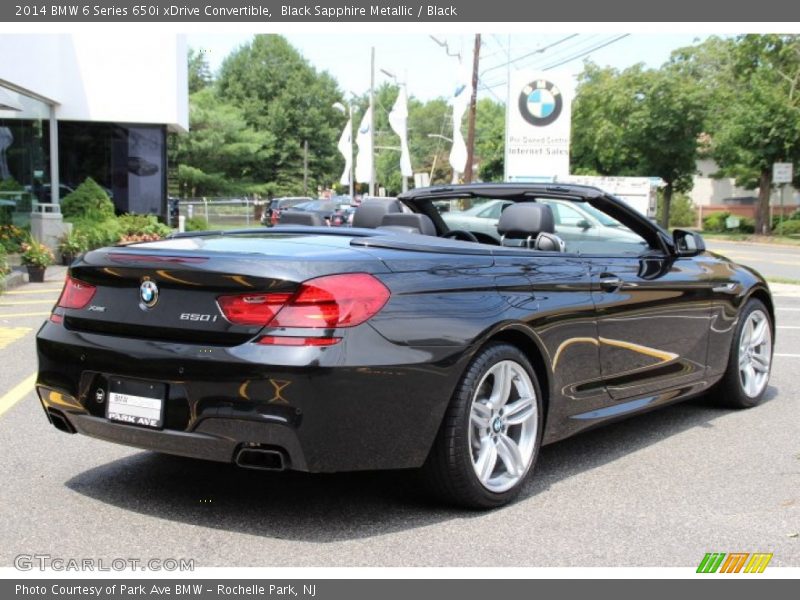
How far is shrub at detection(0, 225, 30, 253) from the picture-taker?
17484mm

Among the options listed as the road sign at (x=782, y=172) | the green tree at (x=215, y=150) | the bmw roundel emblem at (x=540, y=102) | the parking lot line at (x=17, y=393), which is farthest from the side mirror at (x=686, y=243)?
the green tree at (x=215, y=150)

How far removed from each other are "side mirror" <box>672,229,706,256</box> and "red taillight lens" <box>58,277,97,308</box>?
11.6ft

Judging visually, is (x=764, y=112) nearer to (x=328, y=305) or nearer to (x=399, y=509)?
(x=399, y=509)

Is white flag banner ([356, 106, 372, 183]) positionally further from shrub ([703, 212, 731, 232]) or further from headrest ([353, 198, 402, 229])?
headrest ([353, 198, 402, 229])

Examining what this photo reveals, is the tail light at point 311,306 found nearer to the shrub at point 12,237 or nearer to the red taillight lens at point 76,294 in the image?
the red taillight lens at point 76,294

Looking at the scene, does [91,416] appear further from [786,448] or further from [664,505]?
[786,448]

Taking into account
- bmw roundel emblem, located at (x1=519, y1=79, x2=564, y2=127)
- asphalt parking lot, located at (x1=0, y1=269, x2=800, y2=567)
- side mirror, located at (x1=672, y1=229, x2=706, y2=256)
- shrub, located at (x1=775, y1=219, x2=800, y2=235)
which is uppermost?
bmw roundel emblem, located at (x1=519, y1=79, x2=564, y2=127)

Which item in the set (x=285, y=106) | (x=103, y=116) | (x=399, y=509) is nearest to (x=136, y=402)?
(x=399, y=509)

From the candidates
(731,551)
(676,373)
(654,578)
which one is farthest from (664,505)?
(676,373)

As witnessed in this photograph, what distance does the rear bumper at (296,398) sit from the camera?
3549 mm

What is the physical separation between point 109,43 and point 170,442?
70.4 feet

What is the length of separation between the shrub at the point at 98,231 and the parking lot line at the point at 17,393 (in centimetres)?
1196

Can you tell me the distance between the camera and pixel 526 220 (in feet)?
16.8

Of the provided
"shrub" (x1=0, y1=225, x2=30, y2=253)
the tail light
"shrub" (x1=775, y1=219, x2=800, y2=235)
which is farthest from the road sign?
the tail light
